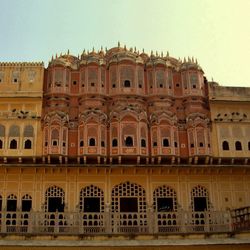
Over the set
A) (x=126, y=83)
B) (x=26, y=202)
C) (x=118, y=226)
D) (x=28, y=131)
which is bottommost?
(x=118, y=226)

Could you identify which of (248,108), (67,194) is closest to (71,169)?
(67,194)

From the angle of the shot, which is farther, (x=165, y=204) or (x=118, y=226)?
(x=165, y=204)

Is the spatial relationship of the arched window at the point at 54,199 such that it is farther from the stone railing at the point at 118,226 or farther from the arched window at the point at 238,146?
the arched window at the point at 238,146

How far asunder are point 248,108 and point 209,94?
8.76 feet

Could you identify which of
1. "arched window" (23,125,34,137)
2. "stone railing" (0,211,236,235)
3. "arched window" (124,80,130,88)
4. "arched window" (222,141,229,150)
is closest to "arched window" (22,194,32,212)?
"arched window" (23,125,34,137)

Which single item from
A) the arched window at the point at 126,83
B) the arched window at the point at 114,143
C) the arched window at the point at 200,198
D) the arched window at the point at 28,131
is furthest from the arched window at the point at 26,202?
the arched window at the point at 200,198

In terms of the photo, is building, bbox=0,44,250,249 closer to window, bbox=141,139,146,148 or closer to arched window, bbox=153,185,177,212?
arched window, bbox=153,185,177,212

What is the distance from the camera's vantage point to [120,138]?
2461 centimetres

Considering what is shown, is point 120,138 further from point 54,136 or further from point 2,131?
point 2,131

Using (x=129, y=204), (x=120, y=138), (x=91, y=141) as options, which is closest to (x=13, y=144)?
(x=91, y=141)

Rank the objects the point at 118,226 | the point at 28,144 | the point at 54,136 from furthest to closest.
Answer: the point at 28,144 < the point at 54,136 < the point at 118,226

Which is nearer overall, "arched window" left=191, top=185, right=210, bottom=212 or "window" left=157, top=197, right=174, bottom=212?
"window" left=157, top=197, right=174, bottom=212

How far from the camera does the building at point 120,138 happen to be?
24.0 m

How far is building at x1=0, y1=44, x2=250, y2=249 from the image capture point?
78.7 ft
